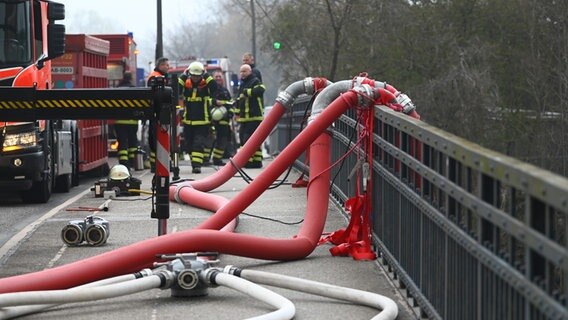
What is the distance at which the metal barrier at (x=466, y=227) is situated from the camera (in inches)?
203

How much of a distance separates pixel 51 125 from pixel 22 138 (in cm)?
156

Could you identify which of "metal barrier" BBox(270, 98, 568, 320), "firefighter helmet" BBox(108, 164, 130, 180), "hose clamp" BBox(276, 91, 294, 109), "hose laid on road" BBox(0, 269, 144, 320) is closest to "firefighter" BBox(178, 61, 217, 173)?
"firefighter helmet" BBox(108, 164, 130, 180)

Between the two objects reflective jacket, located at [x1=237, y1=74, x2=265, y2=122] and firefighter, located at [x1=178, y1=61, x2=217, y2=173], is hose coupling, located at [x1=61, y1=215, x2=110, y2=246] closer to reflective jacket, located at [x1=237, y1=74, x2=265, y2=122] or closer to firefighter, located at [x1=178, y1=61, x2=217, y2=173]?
firefighter, located at [x1=178, y1=61, x2=217, y2=173]

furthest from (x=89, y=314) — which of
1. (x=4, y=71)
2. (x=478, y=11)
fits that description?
(x=478, y=11)

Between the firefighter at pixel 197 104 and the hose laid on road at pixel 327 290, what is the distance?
13955 millimetres

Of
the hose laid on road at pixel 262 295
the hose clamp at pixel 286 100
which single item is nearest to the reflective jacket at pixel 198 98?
the hose clamp at pixel 286 100

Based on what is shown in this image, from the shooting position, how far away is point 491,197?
242 inches

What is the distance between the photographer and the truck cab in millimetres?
16906

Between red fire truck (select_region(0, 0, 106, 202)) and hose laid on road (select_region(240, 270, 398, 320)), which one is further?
red fire truck (select_region(0, 0, 106, 202))

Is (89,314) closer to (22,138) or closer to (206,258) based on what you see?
(206,258)

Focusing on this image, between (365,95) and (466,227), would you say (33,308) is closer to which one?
(466,227)

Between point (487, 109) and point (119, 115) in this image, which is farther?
point (487, 109)

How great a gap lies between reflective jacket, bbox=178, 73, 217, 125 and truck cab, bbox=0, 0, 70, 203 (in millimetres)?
5370

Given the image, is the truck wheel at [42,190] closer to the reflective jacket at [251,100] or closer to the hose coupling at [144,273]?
the reflective jacket at [251,100]
